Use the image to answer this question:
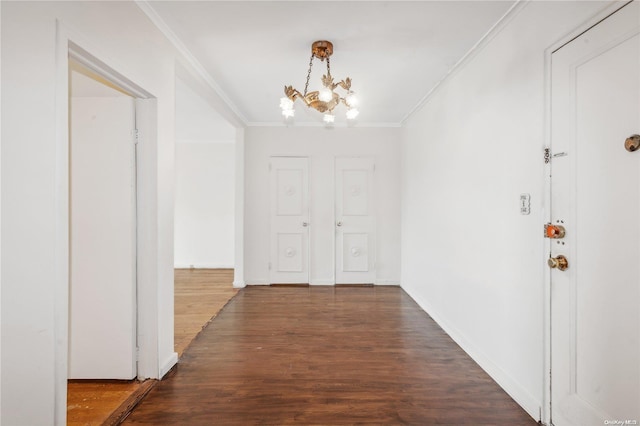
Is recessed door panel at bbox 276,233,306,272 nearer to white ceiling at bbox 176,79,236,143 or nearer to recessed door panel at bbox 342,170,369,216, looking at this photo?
recessed door panel at bbox 342,170,369,216

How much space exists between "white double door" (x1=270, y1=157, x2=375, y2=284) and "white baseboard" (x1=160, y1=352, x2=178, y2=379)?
261cm

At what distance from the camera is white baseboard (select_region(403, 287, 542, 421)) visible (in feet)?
6.20

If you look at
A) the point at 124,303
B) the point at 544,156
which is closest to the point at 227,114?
the point at 124,303

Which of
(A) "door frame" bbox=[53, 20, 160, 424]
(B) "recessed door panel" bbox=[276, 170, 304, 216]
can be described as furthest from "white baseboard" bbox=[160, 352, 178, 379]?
(B) "recessed door panel" bbox=[276, 170, 304, 216]

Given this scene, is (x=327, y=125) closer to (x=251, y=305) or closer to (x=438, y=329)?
(x=251, y=305)

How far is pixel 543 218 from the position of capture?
5.91 feet

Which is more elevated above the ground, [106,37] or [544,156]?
[106,37]

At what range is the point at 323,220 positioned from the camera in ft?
16.7

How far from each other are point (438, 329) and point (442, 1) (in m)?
2.89

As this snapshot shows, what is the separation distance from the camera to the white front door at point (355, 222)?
5.09 metres

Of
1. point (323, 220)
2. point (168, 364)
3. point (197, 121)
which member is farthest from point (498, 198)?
point (197, 121)

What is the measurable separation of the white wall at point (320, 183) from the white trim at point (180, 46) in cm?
122

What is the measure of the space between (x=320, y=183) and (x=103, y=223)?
3.32m

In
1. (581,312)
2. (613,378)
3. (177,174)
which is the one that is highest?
(177,174)
